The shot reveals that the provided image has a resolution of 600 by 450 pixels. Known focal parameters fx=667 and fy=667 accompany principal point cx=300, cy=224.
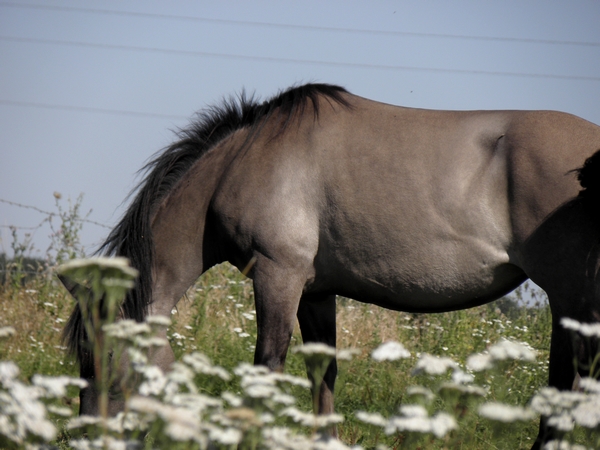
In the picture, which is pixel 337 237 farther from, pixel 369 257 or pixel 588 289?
pixel 588 289

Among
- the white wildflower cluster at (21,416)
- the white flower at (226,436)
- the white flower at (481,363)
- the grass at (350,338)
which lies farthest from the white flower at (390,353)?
the grass at (350,338)

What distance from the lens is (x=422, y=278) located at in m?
3.98

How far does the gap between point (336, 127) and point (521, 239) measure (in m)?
1.38

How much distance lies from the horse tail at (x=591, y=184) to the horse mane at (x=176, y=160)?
1.62 meters

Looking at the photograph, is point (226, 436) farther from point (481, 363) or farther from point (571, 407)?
point (571, 407)

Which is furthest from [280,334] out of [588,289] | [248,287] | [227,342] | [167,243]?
[248,287]

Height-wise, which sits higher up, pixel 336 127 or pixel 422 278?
pixel 336 127

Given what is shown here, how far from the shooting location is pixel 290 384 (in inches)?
161

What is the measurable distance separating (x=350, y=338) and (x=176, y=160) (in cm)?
309

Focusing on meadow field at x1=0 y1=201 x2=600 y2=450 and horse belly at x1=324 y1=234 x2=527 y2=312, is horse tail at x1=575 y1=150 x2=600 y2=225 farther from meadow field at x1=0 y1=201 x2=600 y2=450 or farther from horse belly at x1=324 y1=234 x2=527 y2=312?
meadow field at x1=0 y1=201 x2=600 y2=450

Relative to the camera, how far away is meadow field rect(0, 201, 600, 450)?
1.81 metres

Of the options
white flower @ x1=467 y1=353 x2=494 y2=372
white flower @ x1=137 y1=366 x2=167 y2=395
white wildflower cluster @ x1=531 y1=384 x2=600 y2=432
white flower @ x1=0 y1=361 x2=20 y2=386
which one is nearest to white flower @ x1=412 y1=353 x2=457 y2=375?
white flower @ x1=467 y1=353 x2=494 y2=372

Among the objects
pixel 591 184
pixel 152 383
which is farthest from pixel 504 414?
pixel 591 184

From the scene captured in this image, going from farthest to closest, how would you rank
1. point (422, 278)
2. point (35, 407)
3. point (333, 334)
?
1. point (333, 334)
2. point (422, 278)
3. point (35, 407)
